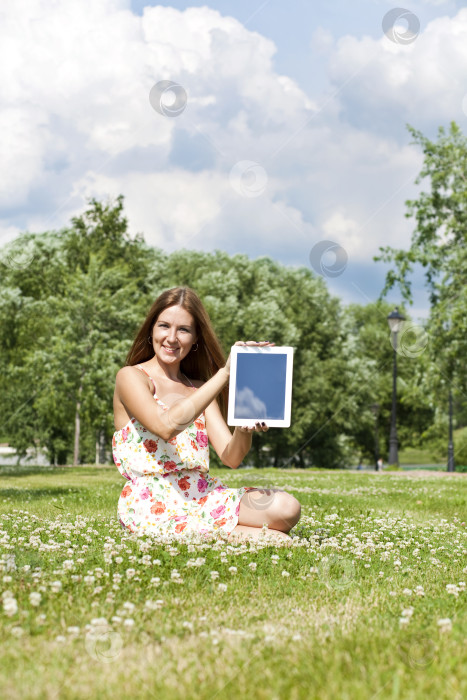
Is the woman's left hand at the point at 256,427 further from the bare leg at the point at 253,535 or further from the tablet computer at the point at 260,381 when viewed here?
the bare leg at the point at 253,535

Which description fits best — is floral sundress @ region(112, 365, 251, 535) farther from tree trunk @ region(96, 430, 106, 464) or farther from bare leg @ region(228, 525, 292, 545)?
tree trunk @ region(96, 430, 106, 464)

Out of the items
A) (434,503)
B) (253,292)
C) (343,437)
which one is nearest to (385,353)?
(343,437)

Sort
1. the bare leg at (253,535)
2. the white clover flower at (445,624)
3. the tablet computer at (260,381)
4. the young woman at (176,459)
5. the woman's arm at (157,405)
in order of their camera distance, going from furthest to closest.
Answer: the young woman at (176,459) → the bare leg at (253,535) → the woman's arm at (157,405) → the tablet computer at (260,381) → the white clover flower at (445,624)

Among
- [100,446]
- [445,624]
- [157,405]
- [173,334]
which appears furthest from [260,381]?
[100,446]

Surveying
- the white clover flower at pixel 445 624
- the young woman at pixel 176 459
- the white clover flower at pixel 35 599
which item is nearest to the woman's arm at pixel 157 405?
the young woman at pixel 176 459

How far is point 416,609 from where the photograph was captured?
4.14 m

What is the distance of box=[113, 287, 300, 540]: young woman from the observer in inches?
246

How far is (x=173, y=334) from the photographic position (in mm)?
6477

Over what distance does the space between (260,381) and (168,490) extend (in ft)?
4.86

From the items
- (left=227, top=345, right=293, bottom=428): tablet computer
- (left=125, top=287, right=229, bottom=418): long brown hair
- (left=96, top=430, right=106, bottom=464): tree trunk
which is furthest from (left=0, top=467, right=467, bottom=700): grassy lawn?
(left=96, top=430, right=106, bottom=464): tree trunk

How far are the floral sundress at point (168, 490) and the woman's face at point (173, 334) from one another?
16.8 inches

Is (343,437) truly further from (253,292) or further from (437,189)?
(437,189)

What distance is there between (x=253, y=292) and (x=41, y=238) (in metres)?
14.9

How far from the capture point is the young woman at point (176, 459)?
625 cm
